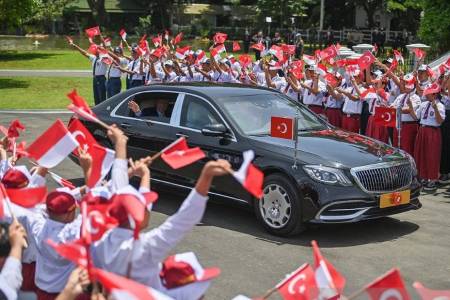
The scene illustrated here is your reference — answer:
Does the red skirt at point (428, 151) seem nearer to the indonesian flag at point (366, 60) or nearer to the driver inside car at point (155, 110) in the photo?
the indonesian flag at point (366, 60)

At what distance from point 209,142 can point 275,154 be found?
40.8 inches

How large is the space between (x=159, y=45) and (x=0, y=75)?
49.9 feet

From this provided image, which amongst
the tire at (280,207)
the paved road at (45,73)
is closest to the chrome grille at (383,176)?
the tire at (280,207)

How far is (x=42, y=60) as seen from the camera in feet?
122

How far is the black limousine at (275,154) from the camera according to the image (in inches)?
303

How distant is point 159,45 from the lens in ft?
56.7

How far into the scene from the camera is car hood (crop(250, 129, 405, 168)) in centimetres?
782

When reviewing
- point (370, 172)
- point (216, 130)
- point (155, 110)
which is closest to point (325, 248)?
point (370, 172)

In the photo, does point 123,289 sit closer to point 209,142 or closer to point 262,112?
point 209,142

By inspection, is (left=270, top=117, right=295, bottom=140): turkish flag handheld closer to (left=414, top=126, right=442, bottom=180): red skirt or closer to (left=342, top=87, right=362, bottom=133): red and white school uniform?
(left=414, top=126, right=442, bottom=180): red skirt

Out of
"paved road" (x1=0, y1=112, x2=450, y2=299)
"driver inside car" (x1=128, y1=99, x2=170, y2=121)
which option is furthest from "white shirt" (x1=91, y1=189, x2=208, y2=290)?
"driver inside car" (x1=128, y1=99, x2=170, y2=121)

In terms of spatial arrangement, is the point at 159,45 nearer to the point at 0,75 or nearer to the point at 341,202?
the point at 341,202

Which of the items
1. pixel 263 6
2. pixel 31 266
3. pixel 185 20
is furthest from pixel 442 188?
pixel 185 20

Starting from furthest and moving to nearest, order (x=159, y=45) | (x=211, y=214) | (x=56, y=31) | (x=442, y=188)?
1. (x=56, y=31)
2. (x=159, y=45)
3. (x=442, y=188)
4. (x=211, y=214)
